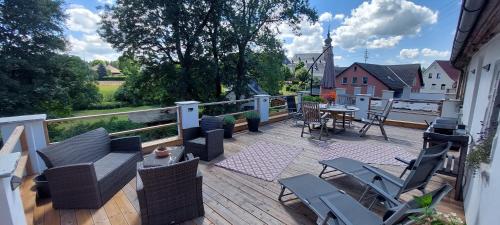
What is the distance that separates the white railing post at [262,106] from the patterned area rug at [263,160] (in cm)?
204

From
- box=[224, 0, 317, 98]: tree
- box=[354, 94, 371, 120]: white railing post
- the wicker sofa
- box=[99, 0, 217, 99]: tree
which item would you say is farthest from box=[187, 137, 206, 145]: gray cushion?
box=[224, 0, 317, 98]: tree

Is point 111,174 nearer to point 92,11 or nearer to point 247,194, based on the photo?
point 247,194

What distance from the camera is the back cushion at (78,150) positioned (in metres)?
2.46

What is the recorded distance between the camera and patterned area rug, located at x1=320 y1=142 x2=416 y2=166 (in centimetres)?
408

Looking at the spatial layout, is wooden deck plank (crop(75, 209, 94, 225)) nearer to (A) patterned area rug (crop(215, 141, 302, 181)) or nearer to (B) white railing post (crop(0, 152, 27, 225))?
(B) white railing post (crop(0, 152, 27, 225))

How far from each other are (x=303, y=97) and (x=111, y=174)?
6.55 metres

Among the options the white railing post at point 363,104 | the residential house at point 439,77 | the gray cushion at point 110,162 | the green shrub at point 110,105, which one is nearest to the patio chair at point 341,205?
the gray cushion at point 110,162

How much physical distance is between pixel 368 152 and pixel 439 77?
37608mm

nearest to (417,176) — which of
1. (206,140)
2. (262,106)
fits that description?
(206,140)

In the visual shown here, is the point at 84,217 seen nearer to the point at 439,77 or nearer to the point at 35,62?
the point at 35,62

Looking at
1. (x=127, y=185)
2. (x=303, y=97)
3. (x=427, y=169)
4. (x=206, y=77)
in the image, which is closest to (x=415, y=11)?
(x=303, y=97)

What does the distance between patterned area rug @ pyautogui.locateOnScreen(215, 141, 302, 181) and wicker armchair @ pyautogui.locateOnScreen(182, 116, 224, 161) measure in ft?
0.91

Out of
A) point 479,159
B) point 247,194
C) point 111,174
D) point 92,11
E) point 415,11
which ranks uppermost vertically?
point 92,11

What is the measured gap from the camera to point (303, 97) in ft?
26.4
